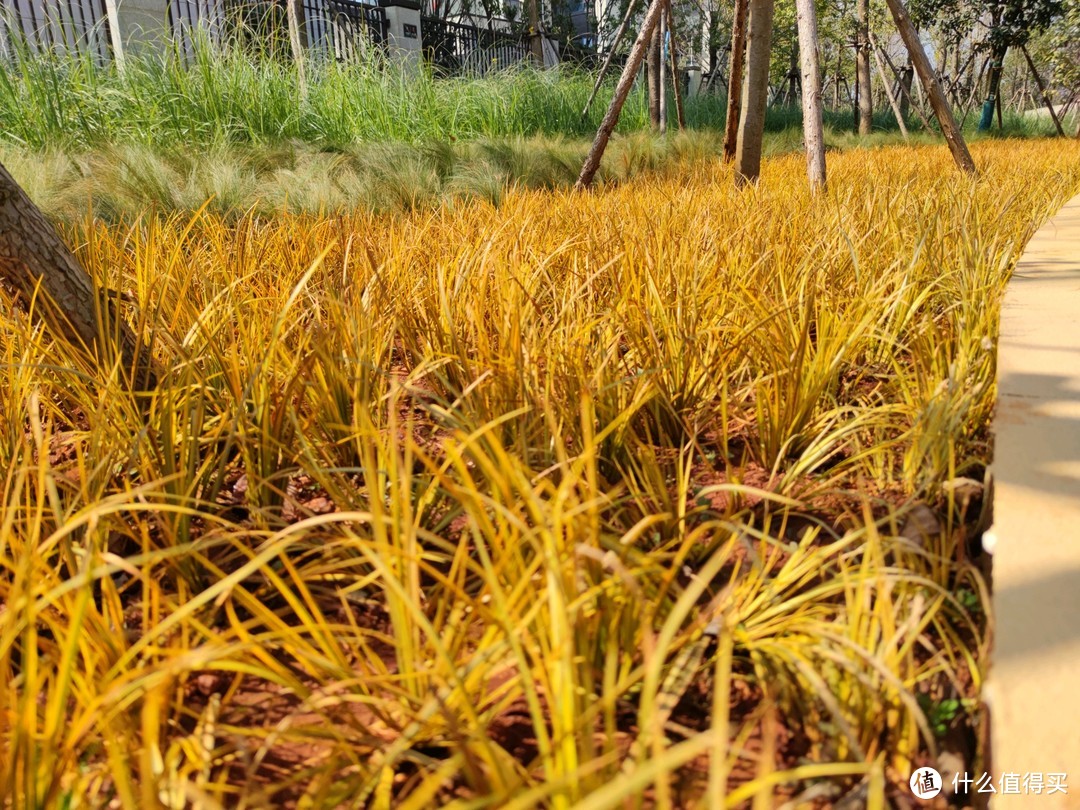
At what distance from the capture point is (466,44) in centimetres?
1603

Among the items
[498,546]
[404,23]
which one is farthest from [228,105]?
[404,23]

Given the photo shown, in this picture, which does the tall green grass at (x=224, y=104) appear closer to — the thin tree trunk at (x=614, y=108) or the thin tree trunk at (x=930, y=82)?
the thin tree trunk at (x=614, y=108)

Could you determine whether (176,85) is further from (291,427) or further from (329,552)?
(329,552)

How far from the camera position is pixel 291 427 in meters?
1.43

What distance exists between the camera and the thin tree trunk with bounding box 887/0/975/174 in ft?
16.4

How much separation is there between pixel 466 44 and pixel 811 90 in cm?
1344

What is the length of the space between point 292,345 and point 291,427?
0.40 meters

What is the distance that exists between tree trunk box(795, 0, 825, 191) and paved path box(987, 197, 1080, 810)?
2.75 m

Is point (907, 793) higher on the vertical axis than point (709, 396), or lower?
lower

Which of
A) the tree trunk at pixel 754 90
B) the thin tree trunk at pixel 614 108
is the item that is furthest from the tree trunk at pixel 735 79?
the thin tree trunk at pixel 614 108

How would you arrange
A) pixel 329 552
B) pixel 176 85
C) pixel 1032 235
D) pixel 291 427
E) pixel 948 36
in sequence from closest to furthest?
pixel 329 552
pixel 291 427
pixel 1032 235
pixel 176 85
pixel 948 36

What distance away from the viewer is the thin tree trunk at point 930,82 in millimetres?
4996

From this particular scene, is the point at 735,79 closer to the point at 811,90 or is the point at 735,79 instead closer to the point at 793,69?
the point at 811,90

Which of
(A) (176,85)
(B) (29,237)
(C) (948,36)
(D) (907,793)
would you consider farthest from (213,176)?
(C) (948,36)
